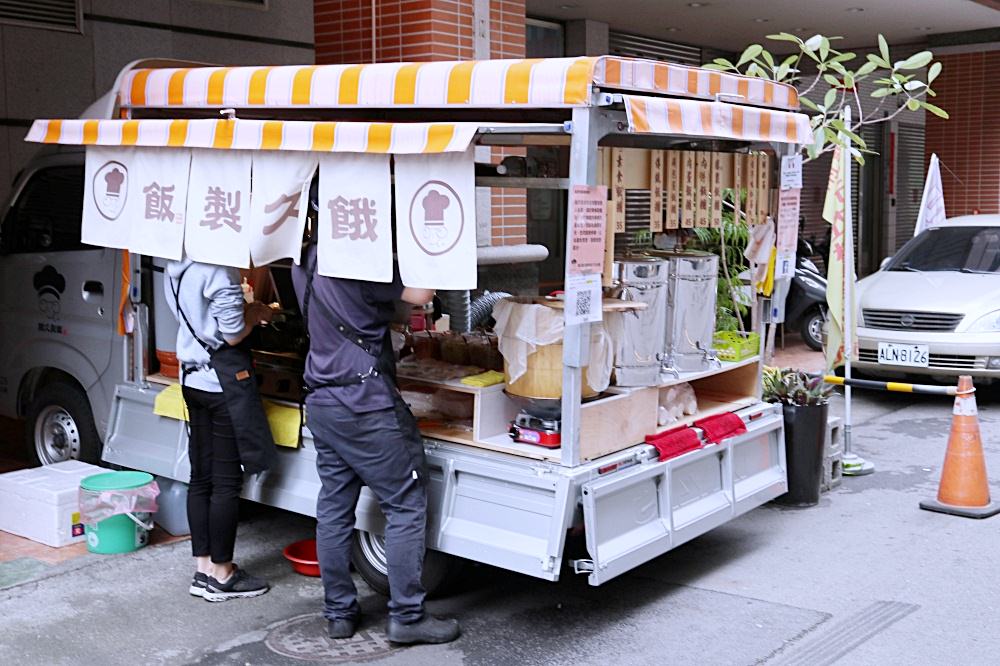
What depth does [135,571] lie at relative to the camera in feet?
19.9

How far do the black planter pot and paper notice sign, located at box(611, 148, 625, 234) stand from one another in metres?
2.15

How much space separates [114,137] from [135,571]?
2.34 metres

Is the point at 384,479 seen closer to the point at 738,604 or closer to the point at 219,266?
the point at 219,266

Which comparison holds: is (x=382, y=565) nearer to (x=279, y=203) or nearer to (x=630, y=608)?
(x=630, y=608)

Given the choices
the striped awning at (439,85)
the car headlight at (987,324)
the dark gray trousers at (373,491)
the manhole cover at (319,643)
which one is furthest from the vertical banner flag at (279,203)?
the car headlight at (987,324)

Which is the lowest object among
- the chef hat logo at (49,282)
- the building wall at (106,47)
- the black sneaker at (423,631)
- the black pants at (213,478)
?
the black sneaker at (423,631)

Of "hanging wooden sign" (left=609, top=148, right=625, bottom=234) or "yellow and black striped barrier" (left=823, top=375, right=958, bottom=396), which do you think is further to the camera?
"yellow and black striped barrier" (left=823, top=375, right=958, bottom=396)

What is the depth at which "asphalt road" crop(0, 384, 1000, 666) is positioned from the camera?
16.6 feet

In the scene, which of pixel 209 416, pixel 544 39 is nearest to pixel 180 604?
pixel 209 416

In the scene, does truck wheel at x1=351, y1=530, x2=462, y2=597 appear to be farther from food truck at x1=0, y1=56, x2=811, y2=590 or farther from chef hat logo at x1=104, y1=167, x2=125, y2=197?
chef hat logo at x1=104, y1=167, x2=125, y2=197

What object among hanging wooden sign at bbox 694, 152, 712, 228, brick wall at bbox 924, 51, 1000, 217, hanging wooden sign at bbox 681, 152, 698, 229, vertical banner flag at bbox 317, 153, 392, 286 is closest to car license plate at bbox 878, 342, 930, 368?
hanging wooden sign at bbox 694, 152, 712, 228

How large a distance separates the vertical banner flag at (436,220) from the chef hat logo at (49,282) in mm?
3271

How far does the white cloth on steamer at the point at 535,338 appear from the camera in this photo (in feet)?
17.2

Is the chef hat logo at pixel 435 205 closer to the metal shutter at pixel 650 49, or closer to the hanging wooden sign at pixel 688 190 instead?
the hanging wooden sign at pixel 688 190
